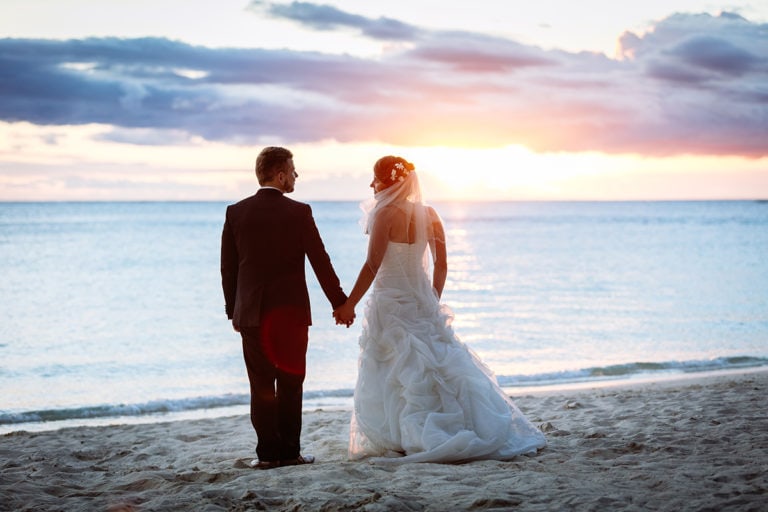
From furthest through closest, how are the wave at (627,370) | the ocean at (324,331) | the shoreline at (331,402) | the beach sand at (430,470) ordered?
the wave at (627,370)
the ocean at (324,331)
the shoreline at (331,402)
the beach sand at (430,470)

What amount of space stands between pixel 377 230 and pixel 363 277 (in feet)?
1.16

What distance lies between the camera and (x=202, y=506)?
4219 mm

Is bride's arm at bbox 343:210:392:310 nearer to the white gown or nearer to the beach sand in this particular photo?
the white gown

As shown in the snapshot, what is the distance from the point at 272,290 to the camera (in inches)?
205

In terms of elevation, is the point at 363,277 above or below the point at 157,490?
above

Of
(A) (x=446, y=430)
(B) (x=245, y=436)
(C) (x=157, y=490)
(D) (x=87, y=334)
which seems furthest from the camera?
(D) (x=87, y=334)

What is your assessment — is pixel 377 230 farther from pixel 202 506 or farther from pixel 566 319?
pixel 566 319

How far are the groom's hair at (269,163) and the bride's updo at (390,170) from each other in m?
0.71

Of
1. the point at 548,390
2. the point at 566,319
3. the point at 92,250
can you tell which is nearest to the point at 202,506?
the point at 548,390

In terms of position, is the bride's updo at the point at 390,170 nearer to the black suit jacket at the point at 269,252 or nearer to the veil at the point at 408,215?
the veil at the point at 408,215

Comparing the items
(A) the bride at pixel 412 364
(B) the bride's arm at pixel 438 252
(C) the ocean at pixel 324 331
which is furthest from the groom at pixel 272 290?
(C) the ocean at pixel 324 331

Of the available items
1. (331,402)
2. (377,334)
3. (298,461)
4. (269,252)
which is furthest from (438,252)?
(331,402)

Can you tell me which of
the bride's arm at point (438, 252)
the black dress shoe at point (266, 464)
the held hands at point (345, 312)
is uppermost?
the bride's arm at point (438, 252)

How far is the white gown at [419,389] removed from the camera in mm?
5227
